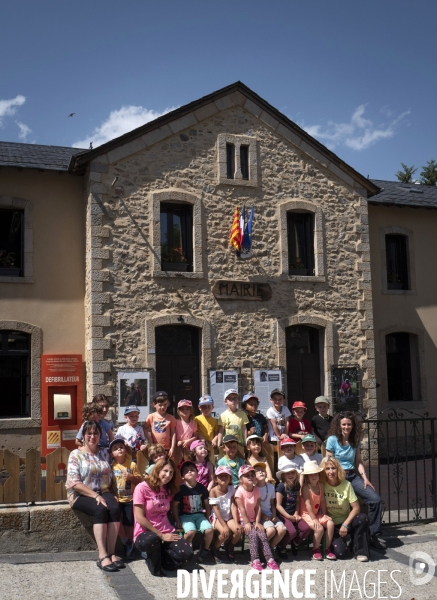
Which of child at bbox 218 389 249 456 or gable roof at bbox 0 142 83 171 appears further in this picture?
gable roof at bbox 0 142 83 171

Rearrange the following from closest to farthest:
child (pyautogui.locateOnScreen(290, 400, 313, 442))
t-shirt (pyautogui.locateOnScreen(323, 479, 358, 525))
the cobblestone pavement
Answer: the cobblestone pavement → t-shirt (pyautogui.locateOnScreen(323, 479, 358, 525)) → child (pyautogui.locateOnScreen(290, 400, 313, 442))

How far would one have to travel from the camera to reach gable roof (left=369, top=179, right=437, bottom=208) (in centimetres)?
1661

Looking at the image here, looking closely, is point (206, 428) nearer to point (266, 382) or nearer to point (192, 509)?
point (192, 509)

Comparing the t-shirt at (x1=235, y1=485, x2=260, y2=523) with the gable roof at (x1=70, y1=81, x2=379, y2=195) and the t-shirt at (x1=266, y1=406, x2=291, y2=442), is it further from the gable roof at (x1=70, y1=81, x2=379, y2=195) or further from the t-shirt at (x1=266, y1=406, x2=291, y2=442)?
the gable roof at (x1=70, y1=81, x2=379, y2=195)

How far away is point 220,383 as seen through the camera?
44.4 ft

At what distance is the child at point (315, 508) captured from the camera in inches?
275

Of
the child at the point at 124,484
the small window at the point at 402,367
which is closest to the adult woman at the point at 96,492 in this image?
the child at the point at 124,484

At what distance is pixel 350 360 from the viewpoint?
14.8m

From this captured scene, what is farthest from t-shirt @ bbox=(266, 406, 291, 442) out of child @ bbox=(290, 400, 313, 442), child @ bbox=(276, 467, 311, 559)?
child @ bbox=(276, 467, 311, 559)

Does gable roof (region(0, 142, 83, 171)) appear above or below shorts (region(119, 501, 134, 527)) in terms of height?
above

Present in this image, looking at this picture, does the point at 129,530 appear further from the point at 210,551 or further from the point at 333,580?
the point at 333,580

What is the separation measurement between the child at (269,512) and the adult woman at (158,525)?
35.8 inches

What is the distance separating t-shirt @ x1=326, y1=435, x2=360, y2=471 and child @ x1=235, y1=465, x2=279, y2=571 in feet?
4.39

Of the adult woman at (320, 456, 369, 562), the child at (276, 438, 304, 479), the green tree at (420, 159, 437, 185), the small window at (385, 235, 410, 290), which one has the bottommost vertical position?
the adult woman at (320, 456, 369, 562)
